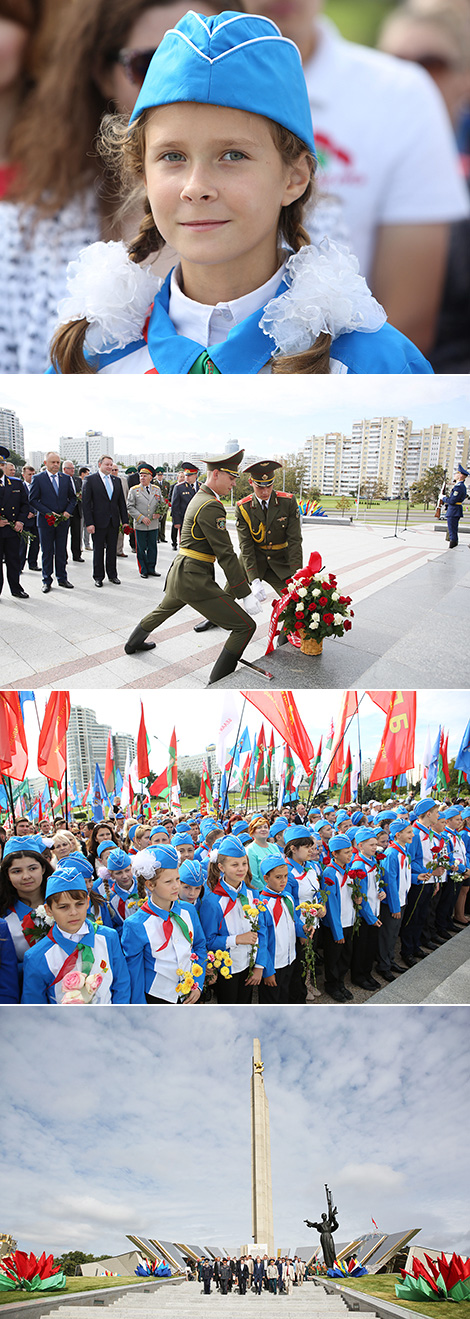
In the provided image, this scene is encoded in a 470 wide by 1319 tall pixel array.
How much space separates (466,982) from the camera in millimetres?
4363

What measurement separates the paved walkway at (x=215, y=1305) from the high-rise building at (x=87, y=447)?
4.34 m

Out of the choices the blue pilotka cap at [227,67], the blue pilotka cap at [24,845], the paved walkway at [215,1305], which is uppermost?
the blue pilotka cap at [227,67]

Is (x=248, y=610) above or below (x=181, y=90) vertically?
below

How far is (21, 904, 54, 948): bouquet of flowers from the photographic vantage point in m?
3.92

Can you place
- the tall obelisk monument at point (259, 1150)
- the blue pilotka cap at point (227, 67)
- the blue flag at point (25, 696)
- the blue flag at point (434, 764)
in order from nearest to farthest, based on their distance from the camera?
the blue pilotka cap at point (227, 67) → the blue flag at point (25, 696) → the blue flag at point (434, 764) → the tall obelisk monument at point (259, 1150)

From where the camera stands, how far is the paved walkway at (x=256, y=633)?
3990mm

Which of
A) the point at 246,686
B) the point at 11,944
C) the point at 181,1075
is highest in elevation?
the point at 246,686

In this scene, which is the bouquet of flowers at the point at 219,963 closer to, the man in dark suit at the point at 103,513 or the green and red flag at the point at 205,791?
the green and red flag at the point at 205,791

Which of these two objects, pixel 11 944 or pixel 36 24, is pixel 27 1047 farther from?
pixel 36 24

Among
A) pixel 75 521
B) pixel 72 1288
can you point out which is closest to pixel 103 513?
pixel 75 521

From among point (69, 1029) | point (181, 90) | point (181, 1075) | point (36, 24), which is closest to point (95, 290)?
point (181, 90)

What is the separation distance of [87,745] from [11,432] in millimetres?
1684

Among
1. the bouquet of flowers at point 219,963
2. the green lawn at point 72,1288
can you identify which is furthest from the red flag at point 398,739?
the green lawn at point 72,1288

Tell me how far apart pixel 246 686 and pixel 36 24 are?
3700mm
